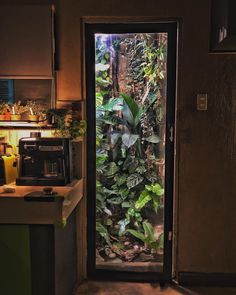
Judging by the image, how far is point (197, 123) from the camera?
283 centimetres

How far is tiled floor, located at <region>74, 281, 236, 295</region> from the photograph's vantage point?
278 centimetres

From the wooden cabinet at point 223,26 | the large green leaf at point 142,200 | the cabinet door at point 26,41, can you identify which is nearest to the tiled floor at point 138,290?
the large green leaf at point 142,200

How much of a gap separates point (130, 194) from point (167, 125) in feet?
2.24

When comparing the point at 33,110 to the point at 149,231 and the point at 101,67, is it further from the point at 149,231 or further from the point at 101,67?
the point at 149,231

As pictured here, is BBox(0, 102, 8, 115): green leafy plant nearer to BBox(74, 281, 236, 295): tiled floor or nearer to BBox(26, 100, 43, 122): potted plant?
BBox(26, 100, 43, 122): potted plant

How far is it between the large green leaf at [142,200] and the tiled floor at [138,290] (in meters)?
0.65

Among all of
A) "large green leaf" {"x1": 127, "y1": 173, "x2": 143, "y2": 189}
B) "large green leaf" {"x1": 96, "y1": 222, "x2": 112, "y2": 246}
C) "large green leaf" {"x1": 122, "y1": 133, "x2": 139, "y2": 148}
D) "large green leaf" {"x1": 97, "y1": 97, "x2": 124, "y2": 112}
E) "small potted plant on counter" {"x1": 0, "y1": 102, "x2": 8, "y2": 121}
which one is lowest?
"large green leaf" {"x1": 96, "y1": 222, "x2": 112, "y2": 246}

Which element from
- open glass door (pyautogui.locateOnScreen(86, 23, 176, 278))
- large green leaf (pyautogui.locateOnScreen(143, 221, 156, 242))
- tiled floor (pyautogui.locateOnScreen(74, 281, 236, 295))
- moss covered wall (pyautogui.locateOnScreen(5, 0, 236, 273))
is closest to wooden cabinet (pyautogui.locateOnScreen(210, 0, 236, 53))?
moss covered wall (pyautogui.locateOnScreen(5, 0, 236, 273))

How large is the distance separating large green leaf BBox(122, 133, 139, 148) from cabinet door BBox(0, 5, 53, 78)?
0.80 m

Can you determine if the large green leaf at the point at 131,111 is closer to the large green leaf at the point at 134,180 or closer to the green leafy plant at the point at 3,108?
the large green leaf at the point at 134,180

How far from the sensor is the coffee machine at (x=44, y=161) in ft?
8.34

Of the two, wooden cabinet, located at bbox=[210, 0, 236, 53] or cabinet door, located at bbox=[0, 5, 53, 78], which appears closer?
wooden cabinet, located at bbox=[210, 0, 236, 53]

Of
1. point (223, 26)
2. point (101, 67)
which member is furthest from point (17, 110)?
point (223, 26)

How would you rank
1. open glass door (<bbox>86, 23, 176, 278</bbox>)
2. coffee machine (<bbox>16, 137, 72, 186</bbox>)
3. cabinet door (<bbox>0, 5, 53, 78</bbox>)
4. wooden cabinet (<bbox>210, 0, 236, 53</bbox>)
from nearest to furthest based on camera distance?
wooden cabinet (<bbox>210, 0, 236, 53</bbox>)
coffee machine (<bbox>16, 137, 72, 186</bbox>)
cabinet door (<bbox>0, 5, 53, 78</bbox>)
open glass door (<bbox>86, 23, 176, 278</bbox>)
